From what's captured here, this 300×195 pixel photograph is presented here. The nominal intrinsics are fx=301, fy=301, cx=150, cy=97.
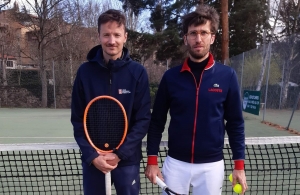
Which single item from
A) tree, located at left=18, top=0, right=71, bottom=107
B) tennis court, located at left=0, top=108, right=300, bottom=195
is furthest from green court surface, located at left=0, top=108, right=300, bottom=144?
tree, located at left=18, top=0, right=71, bottom=107

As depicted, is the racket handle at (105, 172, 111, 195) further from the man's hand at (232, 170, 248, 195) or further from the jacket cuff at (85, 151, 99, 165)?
the man's hand at (232, 170, 248, 195)

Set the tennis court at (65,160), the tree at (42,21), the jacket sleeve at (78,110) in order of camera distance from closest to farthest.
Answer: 1. the jacket sleeve at (78,110)
2. the tennis court at (65,160)
3. the tree at (42,21)

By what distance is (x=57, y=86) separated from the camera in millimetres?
14453

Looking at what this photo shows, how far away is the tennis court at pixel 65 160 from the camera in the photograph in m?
2.79

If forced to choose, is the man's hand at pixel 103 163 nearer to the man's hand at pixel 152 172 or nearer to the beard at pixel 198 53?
the man's hand at pixel 152 172

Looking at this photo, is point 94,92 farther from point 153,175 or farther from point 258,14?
point 258,14

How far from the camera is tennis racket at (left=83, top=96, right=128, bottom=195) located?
171 centimetres

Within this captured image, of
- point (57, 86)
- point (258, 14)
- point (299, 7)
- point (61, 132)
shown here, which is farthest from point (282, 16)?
point (61, 132)

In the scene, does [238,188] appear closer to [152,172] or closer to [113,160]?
[152,172]

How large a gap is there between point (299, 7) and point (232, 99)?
1652cm

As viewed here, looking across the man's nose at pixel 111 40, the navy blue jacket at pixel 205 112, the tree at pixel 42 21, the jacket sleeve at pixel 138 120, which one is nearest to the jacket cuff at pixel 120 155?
the jacket sleeve at pixel 138 120

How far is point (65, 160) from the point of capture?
4.30m

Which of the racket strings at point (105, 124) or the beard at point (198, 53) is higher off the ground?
the beard at point (198, 53)

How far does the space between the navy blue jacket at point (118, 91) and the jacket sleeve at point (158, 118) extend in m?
0.07
